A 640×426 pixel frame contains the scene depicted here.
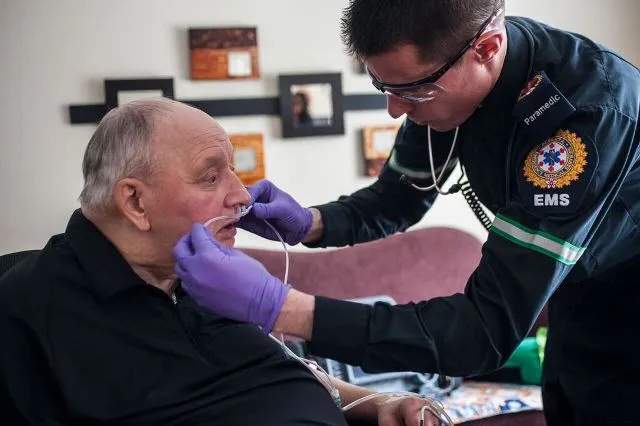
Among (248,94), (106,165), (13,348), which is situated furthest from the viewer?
(248,94)

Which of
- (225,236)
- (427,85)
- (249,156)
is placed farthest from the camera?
(249,156)

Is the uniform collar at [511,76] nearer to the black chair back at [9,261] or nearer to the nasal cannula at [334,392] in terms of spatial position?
the nasal cannula at [334,392]

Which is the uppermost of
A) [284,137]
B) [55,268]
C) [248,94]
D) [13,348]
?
[248,94]

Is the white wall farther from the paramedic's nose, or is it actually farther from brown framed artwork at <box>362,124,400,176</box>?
the paramedic's nose

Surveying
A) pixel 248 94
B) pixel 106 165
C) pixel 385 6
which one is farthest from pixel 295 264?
pixel 385 6

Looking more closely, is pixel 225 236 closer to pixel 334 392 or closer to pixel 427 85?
pixel 334 392

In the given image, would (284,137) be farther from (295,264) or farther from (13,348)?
(13,348)

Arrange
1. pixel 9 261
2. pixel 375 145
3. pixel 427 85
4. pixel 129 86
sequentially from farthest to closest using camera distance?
pixel 375 145 < pixel 129 86 < pixel 9 261 < pixel 427 85

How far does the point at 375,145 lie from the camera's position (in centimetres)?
301

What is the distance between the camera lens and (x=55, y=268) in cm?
129

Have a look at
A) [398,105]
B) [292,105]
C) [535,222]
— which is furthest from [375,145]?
[535,222]

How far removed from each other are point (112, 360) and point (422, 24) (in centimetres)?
88

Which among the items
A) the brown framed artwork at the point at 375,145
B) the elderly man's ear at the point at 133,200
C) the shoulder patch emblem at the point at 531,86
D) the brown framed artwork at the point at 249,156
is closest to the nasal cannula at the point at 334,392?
the elderly man's ear at the point at 133,200

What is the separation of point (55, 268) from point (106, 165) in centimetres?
23
